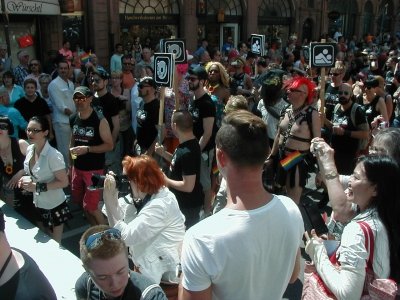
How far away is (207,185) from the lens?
4.47 metres

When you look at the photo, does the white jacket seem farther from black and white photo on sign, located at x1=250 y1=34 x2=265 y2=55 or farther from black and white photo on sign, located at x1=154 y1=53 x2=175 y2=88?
black and white photo on sign, located at x1=250 y1=34 x2=265 y2=55

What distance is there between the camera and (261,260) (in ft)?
5.50

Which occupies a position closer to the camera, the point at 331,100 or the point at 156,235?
the point at 156,235

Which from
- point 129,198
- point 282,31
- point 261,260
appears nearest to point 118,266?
point 261,260

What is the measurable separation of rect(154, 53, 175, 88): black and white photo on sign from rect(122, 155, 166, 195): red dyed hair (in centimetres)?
203

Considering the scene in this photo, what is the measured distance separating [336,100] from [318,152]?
136 inches

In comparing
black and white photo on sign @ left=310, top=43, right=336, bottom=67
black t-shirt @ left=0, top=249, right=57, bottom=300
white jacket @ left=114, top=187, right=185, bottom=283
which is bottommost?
white jacket @ left=114, top=187, right=185, bottom=283

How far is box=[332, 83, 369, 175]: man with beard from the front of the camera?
4977 mm

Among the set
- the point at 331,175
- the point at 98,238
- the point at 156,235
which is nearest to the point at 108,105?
the point at 156,235

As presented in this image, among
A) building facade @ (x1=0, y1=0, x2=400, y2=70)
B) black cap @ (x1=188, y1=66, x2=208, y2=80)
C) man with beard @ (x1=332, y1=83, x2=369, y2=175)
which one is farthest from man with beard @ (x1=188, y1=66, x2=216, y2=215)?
building facade @ (x1=0, y1=0, x2=400, y2=70)

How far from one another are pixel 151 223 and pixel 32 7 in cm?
983

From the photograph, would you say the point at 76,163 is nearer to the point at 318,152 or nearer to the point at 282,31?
the point at 318,152

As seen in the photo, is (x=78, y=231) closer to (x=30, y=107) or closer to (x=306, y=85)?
(x=30, y=107)

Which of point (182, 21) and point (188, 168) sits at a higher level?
point (182, 21)
